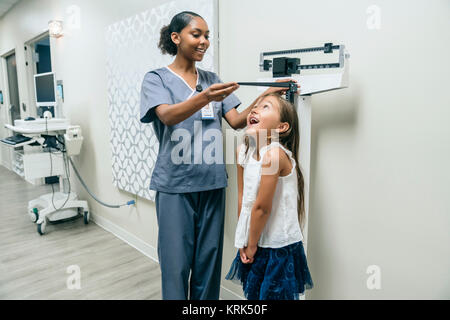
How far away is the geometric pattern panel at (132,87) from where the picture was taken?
2149 millimetres

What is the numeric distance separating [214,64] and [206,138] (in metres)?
0.55

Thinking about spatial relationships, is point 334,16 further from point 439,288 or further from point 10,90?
point 10,90

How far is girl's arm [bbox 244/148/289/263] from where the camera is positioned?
1.13 m

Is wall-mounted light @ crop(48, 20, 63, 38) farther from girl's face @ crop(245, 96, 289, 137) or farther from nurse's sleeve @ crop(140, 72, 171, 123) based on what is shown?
girl's face @ crop(245, 96, 289, 137)

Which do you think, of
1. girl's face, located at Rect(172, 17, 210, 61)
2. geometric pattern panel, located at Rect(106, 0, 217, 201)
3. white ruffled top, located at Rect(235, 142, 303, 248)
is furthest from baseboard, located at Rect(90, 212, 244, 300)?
girl's face, located at Rect(172, 17, 210, 61)

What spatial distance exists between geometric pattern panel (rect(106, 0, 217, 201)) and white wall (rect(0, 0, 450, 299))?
58 centimetres

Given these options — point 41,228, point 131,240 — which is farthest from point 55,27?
point 131,240

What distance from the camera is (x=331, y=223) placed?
143 cm

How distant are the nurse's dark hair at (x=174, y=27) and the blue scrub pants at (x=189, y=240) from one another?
26.0 inches

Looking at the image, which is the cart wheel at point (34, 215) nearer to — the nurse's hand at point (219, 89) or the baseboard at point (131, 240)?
the baseboard at point (131, 240)

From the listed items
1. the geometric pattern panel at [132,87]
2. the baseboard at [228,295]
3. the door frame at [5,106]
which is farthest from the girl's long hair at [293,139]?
the door frame at [5,106]

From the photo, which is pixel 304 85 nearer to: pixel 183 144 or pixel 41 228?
pixel 183 144

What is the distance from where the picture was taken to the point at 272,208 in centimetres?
121

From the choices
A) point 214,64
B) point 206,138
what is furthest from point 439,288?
point 214,64
